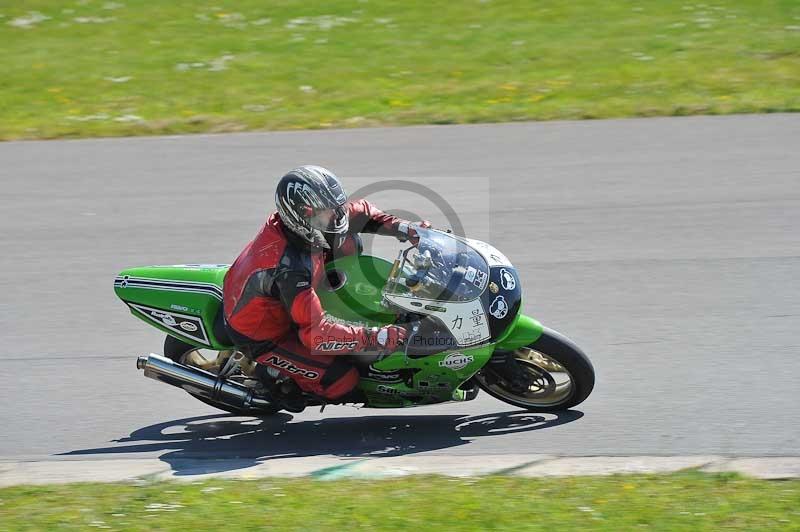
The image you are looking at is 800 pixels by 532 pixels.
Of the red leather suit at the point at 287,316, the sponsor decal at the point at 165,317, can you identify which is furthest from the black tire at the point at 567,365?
the sponsor decal at the point at 165,317

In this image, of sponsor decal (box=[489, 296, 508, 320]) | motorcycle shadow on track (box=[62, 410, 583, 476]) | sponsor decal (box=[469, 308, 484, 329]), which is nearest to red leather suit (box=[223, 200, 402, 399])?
motorcycle shadow on track (box=[62, 410, 583, 476])

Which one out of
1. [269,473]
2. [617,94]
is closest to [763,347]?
[269,473]

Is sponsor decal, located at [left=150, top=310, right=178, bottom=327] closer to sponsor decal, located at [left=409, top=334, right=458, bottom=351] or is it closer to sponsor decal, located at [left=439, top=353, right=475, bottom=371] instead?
sponsor decal, located at [left=409, top=334, right=458, bottom=351]

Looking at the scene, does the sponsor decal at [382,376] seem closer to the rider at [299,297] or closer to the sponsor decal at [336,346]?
the rider at [299,297]

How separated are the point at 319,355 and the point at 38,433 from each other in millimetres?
1832

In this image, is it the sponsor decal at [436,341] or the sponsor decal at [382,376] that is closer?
the sponsor decal at [436,341]

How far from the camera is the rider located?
586 centimetres

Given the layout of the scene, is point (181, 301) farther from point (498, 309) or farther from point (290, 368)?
point (498, 309)

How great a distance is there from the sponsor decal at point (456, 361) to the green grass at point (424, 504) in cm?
78

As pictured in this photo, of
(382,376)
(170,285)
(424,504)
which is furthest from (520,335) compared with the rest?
(170,285)

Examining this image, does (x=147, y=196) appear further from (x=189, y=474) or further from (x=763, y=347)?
(x=763, y=347)

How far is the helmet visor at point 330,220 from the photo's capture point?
5863mm

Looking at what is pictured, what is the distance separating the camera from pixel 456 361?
19.9 feet

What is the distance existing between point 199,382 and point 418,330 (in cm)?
135
